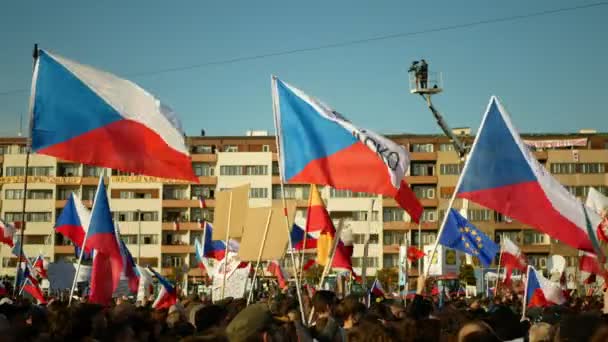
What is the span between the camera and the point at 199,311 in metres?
10.0

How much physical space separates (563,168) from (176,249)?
41.5 meters

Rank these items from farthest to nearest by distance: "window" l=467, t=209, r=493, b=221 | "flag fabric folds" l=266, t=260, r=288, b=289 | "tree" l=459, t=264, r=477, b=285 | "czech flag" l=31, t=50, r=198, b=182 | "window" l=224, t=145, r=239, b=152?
"window" l=224, t=145, r=239, b=152 < "window" l=467, t=209, r=493, b=221 < "tree" l=459, t=264, r=477, b=285 < "flag fabric folds" l=266, t=260, r=288, b=289 < "czech flag" l=31, t=50, r=198, b=182

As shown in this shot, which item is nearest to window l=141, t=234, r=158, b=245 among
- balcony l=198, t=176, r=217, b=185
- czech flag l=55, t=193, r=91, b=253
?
balcony l=198, t=176, r=217, b=185

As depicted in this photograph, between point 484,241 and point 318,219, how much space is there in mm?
9805

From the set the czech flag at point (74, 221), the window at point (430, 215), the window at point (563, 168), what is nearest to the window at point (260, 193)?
the window at point (430, 215)

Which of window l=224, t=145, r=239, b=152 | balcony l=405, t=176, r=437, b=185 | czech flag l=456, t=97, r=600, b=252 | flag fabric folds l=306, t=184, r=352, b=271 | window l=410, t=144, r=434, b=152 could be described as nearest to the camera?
czech flag l=456, t=97, r=600, b=252

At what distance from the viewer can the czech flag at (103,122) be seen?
13.7m

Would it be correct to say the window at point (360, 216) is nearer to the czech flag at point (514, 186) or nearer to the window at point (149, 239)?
the window at point (149, 239)

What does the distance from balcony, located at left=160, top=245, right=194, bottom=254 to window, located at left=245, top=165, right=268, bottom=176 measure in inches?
390

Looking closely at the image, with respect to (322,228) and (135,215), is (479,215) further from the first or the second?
(322,228)

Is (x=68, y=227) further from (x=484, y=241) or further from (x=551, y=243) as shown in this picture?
(x=551, y=243)

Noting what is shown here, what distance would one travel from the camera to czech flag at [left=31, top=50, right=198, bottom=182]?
1370cm

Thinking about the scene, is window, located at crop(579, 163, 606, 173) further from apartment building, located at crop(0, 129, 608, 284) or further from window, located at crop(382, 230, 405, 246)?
window, located at crop(382, 230, 405, 246)

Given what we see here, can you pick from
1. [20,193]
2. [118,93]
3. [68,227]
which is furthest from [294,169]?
[20,193]
